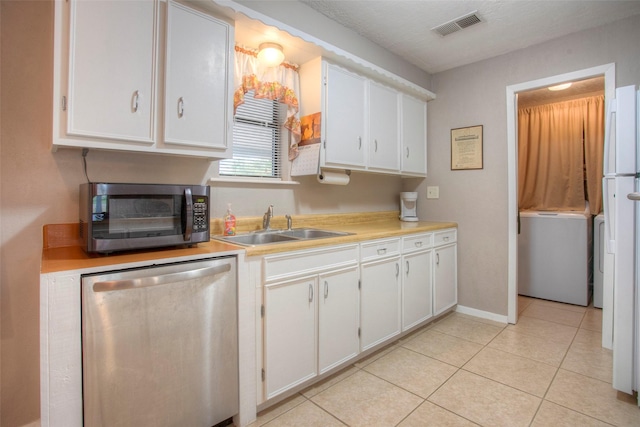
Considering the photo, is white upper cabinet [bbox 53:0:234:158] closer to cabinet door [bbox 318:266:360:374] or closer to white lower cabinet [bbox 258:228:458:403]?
white lower cabinet [bbox 258:228:458:403]

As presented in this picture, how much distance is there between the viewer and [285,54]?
2.25m

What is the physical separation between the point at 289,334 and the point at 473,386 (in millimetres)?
1179

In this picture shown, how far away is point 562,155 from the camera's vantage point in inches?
153

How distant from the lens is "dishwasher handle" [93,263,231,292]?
117 centimetres

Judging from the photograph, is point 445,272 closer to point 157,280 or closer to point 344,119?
point 344,119

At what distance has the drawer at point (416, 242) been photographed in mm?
2504

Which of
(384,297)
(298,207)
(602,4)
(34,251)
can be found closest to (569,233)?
(602,4)

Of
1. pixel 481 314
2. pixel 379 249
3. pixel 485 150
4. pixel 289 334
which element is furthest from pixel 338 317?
pixel 485 150

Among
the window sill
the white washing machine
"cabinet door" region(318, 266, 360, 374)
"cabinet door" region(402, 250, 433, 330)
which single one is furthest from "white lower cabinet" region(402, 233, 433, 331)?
the white washing machine

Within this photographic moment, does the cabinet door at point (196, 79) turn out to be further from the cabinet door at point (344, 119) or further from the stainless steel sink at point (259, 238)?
the cabinet door at point (344, 119)

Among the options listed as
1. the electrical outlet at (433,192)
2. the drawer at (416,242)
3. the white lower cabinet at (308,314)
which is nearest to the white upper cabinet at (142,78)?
the white lower cabinet at (308,314)

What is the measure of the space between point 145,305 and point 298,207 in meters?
1.48

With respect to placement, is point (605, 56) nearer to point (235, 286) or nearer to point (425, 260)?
point (425, 260)

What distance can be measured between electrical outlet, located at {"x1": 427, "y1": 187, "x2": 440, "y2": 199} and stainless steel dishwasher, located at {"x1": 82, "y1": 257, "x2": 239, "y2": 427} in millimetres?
2547
